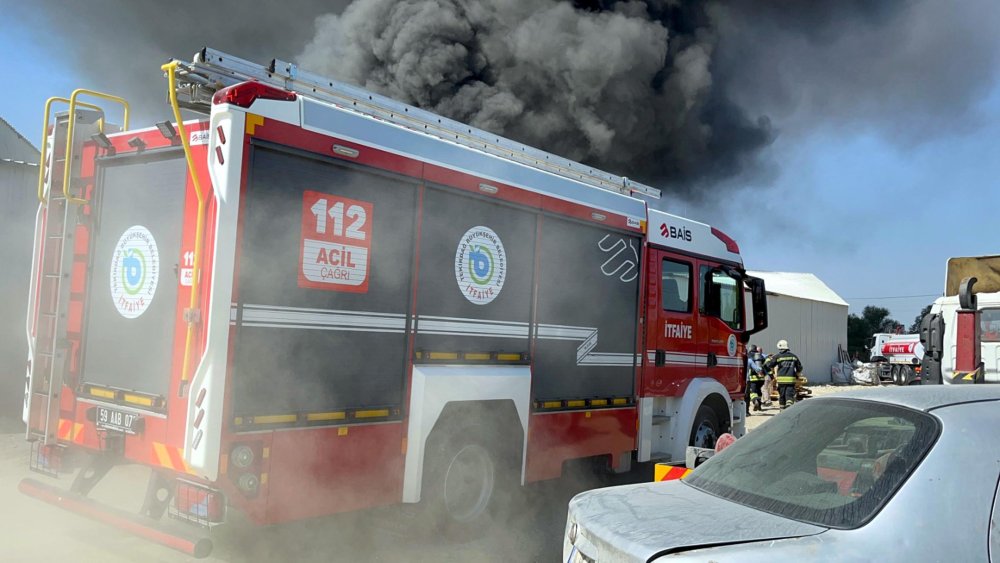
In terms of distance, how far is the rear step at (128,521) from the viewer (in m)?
3.60

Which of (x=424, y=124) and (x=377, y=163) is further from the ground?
(x=424, y=124)

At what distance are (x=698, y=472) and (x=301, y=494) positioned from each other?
2.24 m

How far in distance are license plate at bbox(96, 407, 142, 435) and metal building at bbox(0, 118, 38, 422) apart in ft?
21.6

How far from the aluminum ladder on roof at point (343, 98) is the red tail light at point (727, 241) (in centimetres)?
157

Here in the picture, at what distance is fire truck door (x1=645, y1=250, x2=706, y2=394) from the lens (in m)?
6.95

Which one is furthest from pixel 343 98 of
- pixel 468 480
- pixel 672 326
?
pixel 672 326

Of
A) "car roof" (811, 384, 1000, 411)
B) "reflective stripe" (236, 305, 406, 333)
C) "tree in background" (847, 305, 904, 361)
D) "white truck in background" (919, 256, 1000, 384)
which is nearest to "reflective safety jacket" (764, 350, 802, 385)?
"white truck in background" (919, 256, 1000, 384)

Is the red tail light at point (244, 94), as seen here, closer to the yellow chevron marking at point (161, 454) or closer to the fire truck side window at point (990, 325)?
the yellow chevron marking at point (161, 454)

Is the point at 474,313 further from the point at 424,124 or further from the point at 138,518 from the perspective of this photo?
the point at 138,518

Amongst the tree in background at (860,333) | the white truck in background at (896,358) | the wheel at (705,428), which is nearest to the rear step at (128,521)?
the wheel at (705,428)

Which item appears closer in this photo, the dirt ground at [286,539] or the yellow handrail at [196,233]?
the yellow handrail at [196,233]

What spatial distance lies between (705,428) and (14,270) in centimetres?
936

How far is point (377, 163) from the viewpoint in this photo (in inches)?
177

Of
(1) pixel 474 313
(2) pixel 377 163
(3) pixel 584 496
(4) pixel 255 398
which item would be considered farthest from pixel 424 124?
Answer: (3) pixel 584 496
